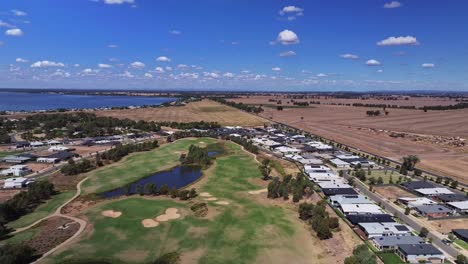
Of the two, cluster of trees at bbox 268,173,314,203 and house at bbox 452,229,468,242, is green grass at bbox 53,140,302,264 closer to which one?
cluster of trees at bbox 268,173,314,203

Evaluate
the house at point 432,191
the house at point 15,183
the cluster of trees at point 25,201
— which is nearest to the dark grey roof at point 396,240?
the house at point 432,191

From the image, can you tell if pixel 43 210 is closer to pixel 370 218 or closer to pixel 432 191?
pixel 370 218

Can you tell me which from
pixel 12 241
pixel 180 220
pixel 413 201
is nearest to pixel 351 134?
pixel 413 201

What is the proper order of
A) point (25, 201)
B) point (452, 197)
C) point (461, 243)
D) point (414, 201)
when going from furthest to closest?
point (452, 197)
point (414, 201)
point (25, 201)
point (461, 243)

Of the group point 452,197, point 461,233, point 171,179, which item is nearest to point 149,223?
point 171,179

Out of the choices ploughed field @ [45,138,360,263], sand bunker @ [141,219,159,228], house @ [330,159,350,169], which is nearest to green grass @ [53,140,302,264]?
ploughed field @ [45,138,360,263]

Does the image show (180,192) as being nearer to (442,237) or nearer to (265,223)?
(265,223)
